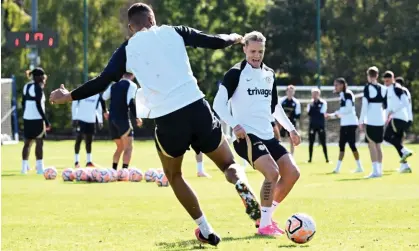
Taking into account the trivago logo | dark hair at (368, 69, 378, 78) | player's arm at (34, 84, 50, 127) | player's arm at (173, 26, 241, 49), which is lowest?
player's arm at (34, 84, 50, 127)

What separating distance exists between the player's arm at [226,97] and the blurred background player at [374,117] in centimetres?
1035

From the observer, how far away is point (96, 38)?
49375 millimetres

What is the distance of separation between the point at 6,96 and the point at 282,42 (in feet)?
55.3

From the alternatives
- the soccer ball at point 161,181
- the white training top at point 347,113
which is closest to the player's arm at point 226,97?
the soccer ball at point 161,181

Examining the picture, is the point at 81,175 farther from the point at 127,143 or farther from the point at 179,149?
the point at 179,149

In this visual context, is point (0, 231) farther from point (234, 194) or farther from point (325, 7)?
point (325, 7)

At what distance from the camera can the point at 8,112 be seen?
41.8m

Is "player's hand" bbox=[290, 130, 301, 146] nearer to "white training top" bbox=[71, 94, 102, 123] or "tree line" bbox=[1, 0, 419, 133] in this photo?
"white training top" bbox=[71, 94, 102, 123]

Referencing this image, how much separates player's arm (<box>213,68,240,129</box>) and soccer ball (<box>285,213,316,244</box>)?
119 centimetres

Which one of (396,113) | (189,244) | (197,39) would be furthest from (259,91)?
(396,113)

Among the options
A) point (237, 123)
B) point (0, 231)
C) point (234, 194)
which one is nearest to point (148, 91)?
point (237, 123)

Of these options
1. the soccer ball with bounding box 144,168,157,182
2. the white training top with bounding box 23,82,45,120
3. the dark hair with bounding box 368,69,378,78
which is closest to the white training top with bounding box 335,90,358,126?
the dark hair with bounding box 368,69,378,78

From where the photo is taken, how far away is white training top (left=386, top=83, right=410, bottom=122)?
900 inches

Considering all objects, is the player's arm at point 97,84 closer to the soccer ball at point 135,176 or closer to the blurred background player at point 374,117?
the soccer ball at point 135,176
